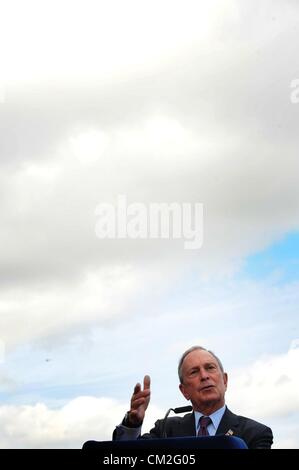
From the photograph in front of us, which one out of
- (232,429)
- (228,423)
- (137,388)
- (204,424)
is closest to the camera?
(137,388)

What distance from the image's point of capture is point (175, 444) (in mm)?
5570

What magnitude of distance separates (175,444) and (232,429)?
335cm

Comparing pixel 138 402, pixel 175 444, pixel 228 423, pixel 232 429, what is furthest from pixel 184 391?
pixel 175 444

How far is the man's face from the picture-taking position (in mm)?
9031

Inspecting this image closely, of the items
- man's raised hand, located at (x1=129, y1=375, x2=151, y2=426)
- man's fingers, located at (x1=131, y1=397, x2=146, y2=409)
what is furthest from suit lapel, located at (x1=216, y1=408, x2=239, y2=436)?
man's fingers, located at (x1=131, y1=397, x2=146, y2=409)

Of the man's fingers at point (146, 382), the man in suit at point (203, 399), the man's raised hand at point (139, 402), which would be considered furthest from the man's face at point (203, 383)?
the man's fingers at point (146, 382)

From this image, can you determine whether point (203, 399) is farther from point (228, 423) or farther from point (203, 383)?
point (228, 423)

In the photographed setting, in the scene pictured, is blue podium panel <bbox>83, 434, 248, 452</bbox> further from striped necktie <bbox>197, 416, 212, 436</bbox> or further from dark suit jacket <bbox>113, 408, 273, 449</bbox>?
striped necktie <bbox>197, 416, 212, 436</bbox>

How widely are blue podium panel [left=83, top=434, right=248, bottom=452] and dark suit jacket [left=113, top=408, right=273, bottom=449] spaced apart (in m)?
1.58

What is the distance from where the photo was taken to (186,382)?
905 centimetres

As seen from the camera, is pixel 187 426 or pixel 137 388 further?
pixel 187 426
